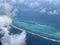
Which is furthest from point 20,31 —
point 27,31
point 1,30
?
point 1,30

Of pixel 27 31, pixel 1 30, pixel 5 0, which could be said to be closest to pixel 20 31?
pixel 27 31

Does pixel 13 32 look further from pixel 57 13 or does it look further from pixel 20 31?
pixel 57 13

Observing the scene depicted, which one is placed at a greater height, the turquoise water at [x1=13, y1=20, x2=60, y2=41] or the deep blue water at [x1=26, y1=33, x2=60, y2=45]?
the turquoise water at [x1=13, y1=20, x2=60, y2=41]

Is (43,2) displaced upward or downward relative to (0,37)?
upward

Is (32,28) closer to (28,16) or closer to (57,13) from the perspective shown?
(28,16)

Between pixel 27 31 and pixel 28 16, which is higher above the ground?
pixel 28 16

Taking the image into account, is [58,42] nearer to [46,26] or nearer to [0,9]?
[46,26]

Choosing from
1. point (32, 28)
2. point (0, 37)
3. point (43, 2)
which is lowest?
point (0, 37)

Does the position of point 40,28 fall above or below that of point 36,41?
above

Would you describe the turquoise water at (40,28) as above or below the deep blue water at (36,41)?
above
